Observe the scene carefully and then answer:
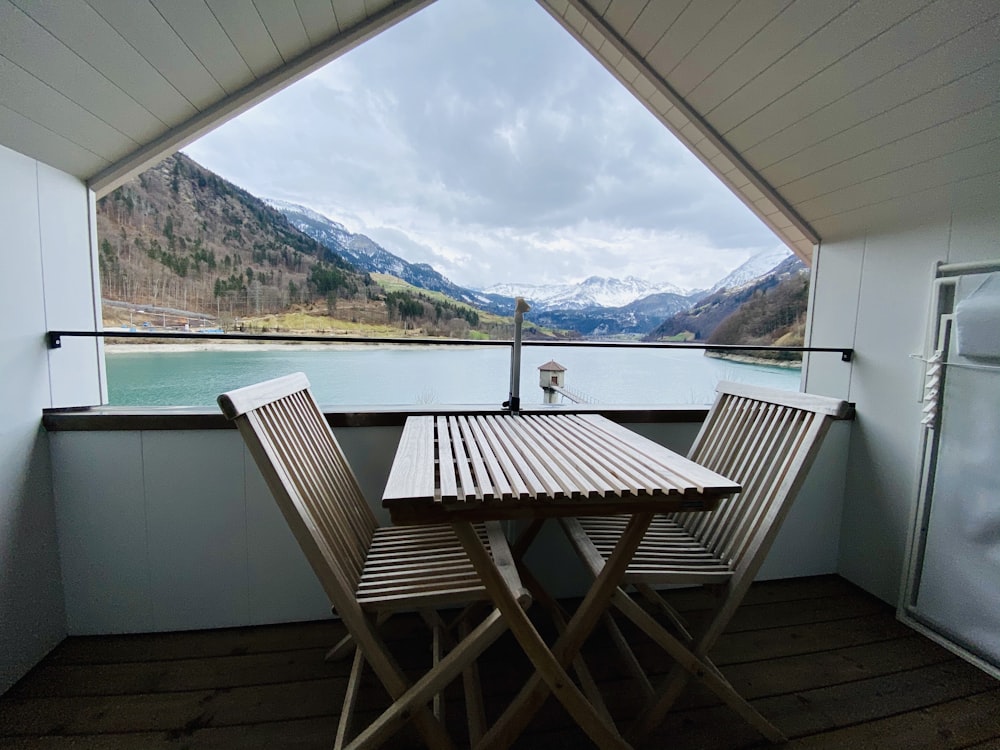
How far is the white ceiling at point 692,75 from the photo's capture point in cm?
122

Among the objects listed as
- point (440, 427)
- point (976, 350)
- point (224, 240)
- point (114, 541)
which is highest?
point (224, 240)

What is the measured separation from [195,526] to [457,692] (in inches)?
46.8

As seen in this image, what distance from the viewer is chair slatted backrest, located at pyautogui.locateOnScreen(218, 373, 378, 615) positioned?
98 centimetres

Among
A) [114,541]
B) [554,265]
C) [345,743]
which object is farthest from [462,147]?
[345,743]

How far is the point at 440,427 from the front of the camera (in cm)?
151

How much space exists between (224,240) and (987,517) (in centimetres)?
333

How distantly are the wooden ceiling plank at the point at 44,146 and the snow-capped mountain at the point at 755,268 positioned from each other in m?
3.08

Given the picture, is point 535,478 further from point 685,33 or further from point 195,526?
point 685,33

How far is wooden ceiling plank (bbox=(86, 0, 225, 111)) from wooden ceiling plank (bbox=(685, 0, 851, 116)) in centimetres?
199

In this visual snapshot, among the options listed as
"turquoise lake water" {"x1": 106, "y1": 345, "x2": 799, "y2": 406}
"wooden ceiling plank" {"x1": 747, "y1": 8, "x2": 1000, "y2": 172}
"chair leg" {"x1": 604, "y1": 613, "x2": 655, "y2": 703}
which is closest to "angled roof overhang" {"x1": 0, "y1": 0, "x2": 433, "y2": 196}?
"turquoise lake water" {"x1": 106, "y1": 345, "x2": 799, "y2": 406}

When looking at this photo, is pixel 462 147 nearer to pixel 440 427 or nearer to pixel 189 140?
pixel 189 140

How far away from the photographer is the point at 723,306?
100 inches

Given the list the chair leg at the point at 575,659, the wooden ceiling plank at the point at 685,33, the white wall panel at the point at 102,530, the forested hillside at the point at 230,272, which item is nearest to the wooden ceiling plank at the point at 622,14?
the wooden ceiling plank at the point at 685,33

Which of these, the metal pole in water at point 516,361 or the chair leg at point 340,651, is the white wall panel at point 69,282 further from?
the metal pole in water at point 516,361
